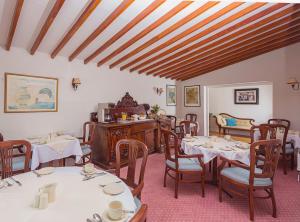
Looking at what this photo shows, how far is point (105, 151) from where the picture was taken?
13.1 feet

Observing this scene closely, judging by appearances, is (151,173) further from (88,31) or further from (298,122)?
(298,122)

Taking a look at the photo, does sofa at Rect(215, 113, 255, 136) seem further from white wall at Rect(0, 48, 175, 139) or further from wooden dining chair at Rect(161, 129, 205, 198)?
wooden dining chair at Rect(161, 129, 205, 198)

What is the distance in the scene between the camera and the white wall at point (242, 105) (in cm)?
709

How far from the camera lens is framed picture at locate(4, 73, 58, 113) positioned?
11.2 ft

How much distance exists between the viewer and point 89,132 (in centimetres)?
425

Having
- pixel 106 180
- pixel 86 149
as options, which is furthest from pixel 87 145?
pixel 106 180

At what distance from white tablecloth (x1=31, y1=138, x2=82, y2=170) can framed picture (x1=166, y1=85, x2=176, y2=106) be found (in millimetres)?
3804

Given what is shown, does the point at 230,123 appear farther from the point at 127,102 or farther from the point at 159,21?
the point at 159,21

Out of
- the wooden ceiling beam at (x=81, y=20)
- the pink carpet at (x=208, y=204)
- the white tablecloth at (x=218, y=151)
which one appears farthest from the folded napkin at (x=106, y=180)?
the wooden ceiling beam at (x=81, y=20)

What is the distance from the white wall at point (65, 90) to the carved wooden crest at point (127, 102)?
0.39 feet

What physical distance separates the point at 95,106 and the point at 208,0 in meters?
3.21

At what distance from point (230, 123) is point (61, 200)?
7537 millimetres

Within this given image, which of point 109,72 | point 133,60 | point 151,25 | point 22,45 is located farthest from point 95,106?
point 151,25

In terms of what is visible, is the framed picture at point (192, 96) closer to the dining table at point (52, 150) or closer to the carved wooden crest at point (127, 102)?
the carved wooden crest at point (127, 102)
